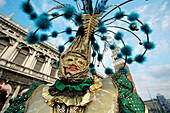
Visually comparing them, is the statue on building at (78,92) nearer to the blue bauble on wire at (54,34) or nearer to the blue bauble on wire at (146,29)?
the blue bauble on wire at (146,29)

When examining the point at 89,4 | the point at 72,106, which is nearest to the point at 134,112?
the point at 72,106

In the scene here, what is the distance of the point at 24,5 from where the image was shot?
68.1 inches

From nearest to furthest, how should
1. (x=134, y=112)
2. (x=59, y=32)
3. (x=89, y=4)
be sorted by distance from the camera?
(x=134, y=112) → (x=89, y=4) → (x=59, y=32)

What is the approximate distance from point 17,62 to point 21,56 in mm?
846

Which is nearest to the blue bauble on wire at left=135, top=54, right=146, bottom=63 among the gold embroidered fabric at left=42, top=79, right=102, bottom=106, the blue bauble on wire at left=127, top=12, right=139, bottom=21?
the blue bauble on wire at left=127, top=12, right=139, bottom=21

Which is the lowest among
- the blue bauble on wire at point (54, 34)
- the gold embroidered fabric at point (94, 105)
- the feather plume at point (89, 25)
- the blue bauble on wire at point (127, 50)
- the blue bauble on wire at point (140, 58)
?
the gold embroidered fabric at point (94, 105)

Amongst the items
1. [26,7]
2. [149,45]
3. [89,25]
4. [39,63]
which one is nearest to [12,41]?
[39,63]

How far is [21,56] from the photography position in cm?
867

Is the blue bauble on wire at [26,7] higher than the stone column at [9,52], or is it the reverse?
the stone column at [9,52]

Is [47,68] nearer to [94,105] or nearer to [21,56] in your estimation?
[21,56]

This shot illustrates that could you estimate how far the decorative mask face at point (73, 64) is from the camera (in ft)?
4.77

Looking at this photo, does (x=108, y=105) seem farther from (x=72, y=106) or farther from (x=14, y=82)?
(x=14, y=82)

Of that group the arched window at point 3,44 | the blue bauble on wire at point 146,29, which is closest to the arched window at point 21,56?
the arched window at point 3,44

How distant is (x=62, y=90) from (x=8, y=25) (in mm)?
11634
